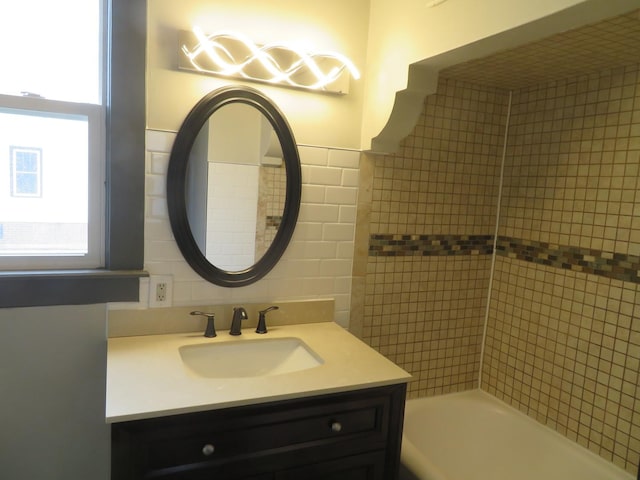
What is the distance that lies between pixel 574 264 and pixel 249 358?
1395 millimetres

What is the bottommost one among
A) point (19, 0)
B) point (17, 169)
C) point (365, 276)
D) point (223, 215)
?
point (365, 276)

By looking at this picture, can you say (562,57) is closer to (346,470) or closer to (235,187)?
(235,187)

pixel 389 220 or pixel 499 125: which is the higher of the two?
pixel 499 125

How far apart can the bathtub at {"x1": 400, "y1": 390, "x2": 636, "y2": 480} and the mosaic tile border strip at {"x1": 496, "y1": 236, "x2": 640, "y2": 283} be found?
2.44ft

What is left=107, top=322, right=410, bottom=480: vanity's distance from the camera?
119 cm

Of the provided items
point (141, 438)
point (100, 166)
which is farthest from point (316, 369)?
point (100, 166)

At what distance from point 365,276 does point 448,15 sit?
1.09m

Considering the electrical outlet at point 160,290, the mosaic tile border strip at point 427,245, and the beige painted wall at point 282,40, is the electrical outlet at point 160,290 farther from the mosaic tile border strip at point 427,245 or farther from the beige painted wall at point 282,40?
the mosaic tile border strip at point 427,245

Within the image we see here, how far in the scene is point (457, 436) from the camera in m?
2.15

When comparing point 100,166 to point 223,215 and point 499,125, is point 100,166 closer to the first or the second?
point 223,215

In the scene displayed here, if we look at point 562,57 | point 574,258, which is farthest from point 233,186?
point 574,258

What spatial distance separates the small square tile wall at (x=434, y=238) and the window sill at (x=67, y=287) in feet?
3.11

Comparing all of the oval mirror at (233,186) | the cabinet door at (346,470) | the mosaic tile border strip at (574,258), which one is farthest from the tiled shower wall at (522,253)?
the cabinet door at (346,470)

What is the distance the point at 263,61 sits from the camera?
5.56 ft
